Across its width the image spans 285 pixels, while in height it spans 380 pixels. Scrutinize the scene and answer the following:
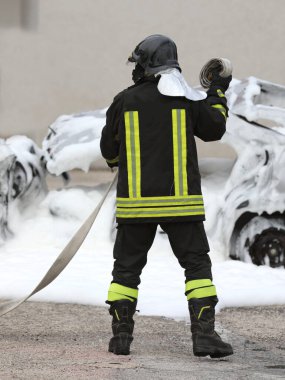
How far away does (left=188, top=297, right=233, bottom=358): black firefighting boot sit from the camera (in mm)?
4898

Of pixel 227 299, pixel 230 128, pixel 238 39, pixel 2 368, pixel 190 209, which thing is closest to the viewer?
pixel 2 368

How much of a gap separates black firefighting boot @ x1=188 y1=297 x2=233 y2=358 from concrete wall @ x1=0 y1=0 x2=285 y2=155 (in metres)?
9.41

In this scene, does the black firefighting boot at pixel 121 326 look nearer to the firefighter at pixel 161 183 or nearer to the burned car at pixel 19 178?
the firefighter at pixel 161 183

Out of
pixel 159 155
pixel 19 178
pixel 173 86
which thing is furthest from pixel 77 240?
pixel 19 178

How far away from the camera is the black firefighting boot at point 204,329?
4.90 meters

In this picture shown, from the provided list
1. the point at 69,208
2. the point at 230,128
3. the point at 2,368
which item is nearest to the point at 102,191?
the point at 69,208

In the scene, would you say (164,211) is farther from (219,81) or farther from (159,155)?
(219,81)

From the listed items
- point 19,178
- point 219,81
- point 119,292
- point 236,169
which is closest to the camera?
point 119,292

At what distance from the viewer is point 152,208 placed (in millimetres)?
4984

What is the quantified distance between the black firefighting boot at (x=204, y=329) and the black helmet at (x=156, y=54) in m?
1.08

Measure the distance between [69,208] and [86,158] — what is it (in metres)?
0.40

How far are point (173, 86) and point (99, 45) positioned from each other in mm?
9958

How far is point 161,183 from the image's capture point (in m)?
4.99

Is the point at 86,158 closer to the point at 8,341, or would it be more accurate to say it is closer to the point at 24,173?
the point at 24,173
